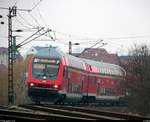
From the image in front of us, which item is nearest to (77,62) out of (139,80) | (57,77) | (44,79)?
(57,77)

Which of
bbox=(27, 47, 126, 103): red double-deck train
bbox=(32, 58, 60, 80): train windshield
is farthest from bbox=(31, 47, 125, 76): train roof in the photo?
bbox=(32, 58, 60, 80): train windshield

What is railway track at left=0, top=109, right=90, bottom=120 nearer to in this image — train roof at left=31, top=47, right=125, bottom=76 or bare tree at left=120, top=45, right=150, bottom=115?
train roof at left=31, top=47, right=125, bottom=76

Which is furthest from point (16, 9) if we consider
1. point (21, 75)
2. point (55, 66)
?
point (21, 75)

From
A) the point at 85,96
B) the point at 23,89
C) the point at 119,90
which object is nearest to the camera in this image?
the point at 85,96

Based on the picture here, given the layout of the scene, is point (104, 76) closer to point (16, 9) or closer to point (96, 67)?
point (96, 67)

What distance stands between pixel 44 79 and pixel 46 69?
0.65m

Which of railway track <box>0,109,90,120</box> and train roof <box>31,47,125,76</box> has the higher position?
train roof <box>31,47,125,76</box>

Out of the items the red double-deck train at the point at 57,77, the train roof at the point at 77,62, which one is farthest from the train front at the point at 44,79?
the train roof at the point at 77,62

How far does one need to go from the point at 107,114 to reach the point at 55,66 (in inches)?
612

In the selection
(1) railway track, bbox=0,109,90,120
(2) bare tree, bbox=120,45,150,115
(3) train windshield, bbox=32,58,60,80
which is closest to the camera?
(1) railway track, bbox=0,109,90,120

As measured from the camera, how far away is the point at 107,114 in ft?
50.3

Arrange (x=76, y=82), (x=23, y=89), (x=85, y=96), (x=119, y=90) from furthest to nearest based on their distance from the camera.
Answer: (x=23, y=89) → (x=119, y=90) → (x=85, y=96) → (x=76, y=82)

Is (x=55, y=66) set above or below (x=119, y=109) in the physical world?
above

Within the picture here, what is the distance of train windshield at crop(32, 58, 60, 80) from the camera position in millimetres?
30578
